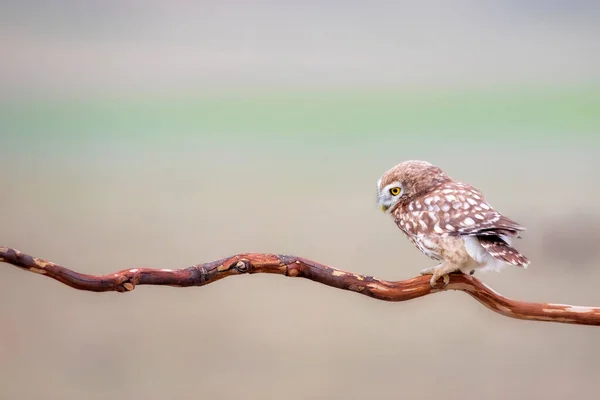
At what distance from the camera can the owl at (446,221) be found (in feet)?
6.04

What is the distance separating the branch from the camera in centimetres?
192

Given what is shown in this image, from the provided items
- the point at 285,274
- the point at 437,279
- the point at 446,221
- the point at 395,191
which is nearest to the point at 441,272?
the point at 437,279

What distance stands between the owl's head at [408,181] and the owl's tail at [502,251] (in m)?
0.26

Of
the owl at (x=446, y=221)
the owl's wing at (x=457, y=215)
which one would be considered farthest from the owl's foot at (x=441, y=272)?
the owl's wing at (x=457, y=215)

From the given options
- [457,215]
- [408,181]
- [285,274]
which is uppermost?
[408,181]

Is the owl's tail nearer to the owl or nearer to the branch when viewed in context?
the owl

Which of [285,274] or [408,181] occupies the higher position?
[408,181]

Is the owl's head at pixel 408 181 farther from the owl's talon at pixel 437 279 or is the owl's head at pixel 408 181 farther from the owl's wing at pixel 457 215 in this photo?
the owl's talon at pixel 437 279

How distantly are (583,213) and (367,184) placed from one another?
0.97 metres

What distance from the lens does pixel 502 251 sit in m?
1.79

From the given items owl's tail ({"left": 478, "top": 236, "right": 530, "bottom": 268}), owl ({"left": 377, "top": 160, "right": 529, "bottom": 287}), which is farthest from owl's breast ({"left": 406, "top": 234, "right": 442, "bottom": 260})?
owl's tail ({"left": 478, "top": 236, "right": 530, "bottom": 268})

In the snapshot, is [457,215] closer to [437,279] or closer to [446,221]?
[446,221]

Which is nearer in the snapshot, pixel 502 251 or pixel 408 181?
pixel 502 251

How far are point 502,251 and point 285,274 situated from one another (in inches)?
24.0
